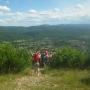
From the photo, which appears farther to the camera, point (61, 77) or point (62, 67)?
point (62, 67)

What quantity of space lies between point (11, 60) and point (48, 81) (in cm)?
571

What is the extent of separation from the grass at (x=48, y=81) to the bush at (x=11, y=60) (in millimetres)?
1057

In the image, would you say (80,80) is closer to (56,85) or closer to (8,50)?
(56,85)

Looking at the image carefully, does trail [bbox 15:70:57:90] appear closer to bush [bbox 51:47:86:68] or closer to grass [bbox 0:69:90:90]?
grass [bbox 0:69:90:90]

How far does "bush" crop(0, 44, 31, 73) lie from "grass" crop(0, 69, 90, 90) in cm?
106

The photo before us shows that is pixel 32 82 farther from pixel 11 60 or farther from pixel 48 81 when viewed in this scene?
pixel 11 60

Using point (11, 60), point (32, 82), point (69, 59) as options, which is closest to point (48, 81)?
point (32, 82)

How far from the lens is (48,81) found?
2150 centimetres

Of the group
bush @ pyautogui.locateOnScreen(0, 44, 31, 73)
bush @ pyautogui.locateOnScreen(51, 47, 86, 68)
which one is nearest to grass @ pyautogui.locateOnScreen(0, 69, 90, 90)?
bush @ pyautogui.locateOnScreen(0, 44, 31, 73)

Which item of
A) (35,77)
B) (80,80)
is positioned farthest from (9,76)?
(80,80)

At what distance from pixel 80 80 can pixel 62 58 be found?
7813 millimetres

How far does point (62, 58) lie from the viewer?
29.1 metres

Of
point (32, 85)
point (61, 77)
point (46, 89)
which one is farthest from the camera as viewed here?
point (61, 77)

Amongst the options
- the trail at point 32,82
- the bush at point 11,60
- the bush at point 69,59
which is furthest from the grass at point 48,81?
the bush at point 69,59
